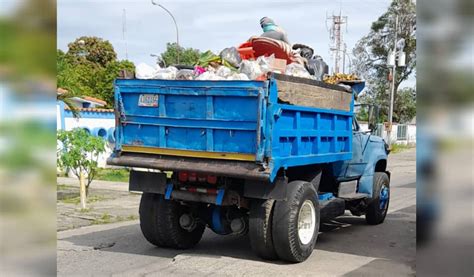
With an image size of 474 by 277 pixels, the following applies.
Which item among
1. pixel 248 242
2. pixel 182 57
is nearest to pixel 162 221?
pixel 248 242

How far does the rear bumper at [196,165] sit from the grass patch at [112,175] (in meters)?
10.5

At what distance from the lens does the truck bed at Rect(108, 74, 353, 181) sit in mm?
6086

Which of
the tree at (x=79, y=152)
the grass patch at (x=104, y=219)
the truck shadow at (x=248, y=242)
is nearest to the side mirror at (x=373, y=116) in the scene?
the truck shadow at (x=248, y=242)

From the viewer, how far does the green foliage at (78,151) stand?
39.0ft

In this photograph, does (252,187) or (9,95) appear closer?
(9,95)

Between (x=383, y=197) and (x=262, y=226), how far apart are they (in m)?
3.95

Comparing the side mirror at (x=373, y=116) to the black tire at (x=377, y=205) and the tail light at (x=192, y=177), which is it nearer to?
the black tire at (x=377, y=205)

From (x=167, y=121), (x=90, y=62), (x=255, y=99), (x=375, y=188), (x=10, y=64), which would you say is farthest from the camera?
(x=90, y=62)

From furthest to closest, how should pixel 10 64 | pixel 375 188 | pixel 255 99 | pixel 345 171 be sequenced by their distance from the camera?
pixel 375 188 → pixel 345 171 → pixel 255 99 → pixel 10 64

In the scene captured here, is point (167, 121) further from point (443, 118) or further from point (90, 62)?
point (90, 62)

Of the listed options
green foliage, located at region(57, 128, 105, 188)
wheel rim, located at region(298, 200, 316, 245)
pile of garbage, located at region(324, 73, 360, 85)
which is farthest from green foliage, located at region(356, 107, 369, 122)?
green foliage, located at region(57, 128, 105, 188)

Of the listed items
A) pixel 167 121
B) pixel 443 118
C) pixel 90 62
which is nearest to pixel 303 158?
pixel 167 121

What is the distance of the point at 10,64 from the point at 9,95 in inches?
4.4

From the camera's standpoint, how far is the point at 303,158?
6.82m
